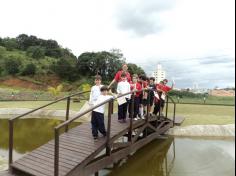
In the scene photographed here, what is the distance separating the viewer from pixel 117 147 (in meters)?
7.59

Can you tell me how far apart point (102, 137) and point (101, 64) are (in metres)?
40.5

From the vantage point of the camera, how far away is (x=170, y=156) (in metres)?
9.45

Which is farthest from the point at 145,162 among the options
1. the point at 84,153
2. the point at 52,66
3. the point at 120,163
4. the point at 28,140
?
the point at 52,66

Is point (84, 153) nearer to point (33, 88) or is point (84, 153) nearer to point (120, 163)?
point (120, 163)

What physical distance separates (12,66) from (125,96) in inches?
1757

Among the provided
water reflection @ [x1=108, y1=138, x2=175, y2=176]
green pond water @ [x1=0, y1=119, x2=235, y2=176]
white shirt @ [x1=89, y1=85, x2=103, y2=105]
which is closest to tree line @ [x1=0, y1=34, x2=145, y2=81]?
green pond water @ [x1=0, y1=119, x2=235, y2=176]

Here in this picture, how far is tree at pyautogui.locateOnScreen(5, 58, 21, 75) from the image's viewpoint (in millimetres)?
48094

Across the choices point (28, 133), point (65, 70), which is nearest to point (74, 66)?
point (65, 70)

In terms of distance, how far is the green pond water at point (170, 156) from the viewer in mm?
7914

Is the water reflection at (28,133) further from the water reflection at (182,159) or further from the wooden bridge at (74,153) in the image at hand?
the water reflection at (182,159)

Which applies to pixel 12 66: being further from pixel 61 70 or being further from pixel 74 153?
pixel 74 153

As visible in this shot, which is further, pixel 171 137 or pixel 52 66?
pixel 52 66

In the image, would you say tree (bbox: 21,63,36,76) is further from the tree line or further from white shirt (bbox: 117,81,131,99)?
white shirt (bbox: 117,81,131,99)

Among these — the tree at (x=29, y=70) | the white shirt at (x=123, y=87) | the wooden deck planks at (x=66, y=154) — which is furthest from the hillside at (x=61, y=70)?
the wooden deck planks at (x=66, y=154)
